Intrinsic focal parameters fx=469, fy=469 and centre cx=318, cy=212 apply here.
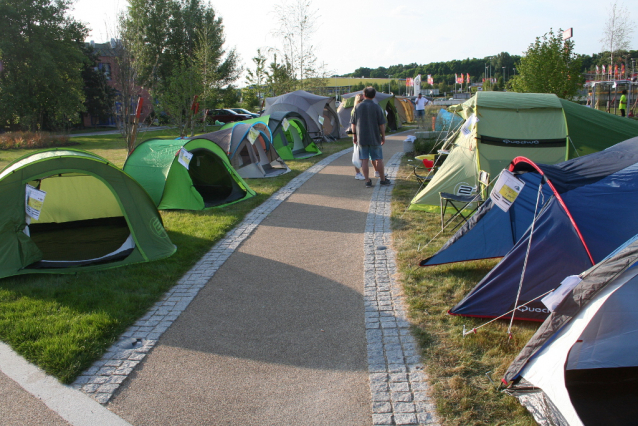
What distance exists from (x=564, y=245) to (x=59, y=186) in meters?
7.21

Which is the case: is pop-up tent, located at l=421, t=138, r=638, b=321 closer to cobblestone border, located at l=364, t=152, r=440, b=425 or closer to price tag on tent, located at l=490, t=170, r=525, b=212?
price tag on tent, located at l=490, t=170, r=525, b=212

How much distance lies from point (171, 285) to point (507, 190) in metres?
3.66

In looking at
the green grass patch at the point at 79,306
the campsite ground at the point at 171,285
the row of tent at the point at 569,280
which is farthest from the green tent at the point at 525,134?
the green grass patch at the point at 79,306

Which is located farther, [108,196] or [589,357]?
[108,196]

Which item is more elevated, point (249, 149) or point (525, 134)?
point (525, 134)

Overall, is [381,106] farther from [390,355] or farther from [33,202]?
[390,355]

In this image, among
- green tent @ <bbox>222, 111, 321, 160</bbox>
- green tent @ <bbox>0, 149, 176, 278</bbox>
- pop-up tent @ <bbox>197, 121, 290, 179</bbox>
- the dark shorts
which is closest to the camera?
green tent @ <bbox>0, 149, 176, 278</bbox>

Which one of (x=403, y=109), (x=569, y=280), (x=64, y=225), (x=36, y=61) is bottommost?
(x=64, y=225)

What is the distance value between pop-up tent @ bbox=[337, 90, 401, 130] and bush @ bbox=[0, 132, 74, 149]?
14.9 m

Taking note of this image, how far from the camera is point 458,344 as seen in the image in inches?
148

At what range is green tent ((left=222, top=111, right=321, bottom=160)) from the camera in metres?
14.5

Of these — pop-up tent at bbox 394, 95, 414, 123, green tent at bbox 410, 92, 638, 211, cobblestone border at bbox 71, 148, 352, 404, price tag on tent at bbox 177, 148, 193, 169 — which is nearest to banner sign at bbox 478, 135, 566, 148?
green tent at bbox 410, 92, 638, 211

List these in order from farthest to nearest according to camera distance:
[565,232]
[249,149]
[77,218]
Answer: [249,149]
[77,218]
[565,232]

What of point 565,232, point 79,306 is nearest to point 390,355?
point 565,232
